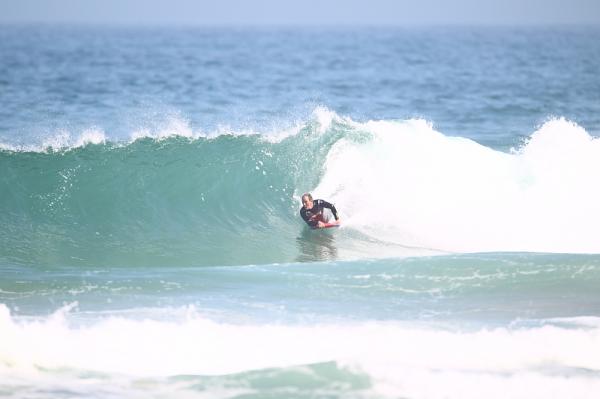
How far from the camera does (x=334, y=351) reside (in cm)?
1015

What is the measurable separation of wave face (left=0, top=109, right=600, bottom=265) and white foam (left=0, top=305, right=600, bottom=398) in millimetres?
3856

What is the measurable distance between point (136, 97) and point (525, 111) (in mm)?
14403

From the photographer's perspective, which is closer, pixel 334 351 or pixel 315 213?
pixel 334 351

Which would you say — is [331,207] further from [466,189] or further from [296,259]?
[466,189]

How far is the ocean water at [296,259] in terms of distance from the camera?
384 inches

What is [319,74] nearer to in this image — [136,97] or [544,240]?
[136,97]

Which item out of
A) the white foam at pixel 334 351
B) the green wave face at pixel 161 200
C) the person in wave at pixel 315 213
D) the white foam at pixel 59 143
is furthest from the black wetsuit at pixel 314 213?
the white foam at pixel 59 143

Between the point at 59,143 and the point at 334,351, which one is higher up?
the point at 59,143

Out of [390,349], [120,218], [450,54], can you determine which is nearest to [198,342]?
[390,349]

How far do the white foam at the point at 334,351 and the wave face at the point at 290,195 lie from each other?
386 centimetres

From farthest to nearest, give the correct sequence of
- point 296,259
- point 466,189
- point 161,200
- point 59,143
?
point 59,143 → point 161,200 → point 466,189 → point 296,259

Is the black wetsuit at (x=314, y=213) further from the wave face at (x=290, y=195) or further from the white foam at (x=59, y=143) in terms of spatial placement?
the white foam at (x=59, y=143)

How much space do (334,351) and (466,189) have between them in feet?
26.8

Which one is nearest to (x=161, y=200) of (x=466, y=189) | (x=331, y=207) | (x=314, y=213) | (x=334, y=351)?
(x=314, y=213)
